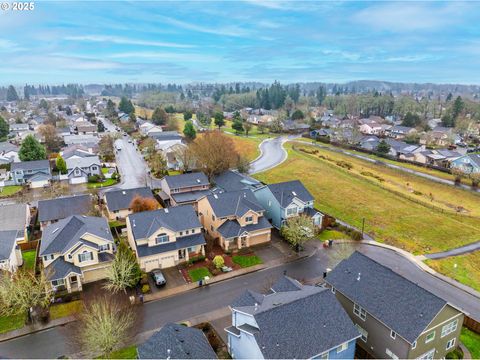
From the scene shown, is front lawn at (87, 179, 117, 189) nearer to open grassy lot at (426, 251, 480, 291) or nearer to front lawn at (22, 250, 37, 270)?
front lawn at (22, 250, 37, 270)

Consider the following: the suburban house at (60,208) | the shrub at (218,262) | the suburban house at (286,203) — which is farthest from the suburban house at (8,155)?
the shrub at (218,262)

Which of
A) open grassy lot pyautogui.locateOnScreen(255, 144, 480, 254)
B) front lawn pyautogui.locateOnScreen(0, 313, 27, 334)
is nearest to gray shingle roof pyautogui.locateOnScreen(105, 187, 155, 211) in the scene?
front lawn pyautogui.locateOnScreen(0, 313, 27, 334)

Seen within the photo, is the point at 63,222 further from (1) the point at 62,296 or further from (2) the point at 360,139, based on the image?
(2) the point at 360,139

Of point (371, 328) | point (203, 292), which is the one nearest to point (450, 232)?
point (371, 328)

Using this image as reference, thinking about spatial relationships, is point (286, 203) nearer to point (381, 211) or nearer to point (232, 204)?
point (232, 204)

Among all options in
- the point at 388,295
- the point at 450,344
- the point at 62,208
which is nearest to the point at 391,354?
the point at 388,295

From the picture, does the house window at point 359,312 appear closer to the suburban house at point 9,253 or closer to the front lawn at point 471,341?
the front lawn at point 471,341
